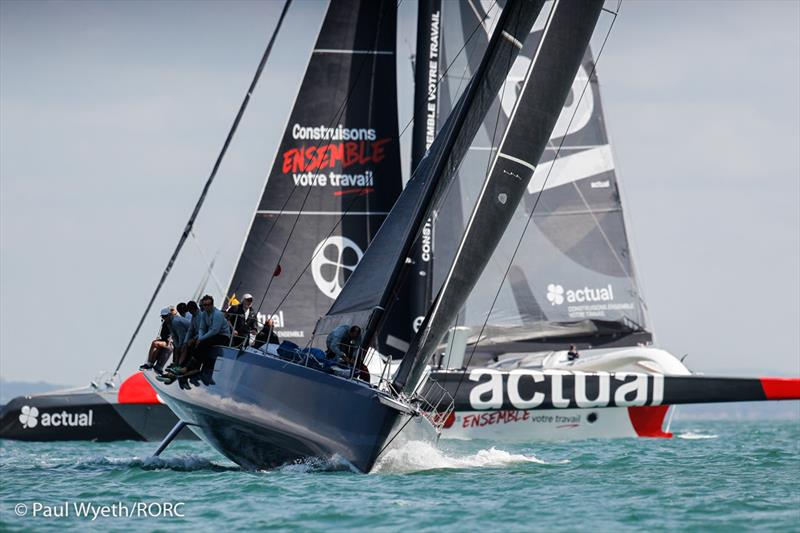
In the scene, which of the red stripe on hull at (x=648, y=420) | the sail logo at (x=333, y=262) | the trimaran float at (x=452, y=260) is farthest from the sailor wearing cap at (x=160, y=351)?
the red stripe on hull at (x=648, y=420)

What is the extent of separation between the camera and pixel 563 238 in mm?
22516

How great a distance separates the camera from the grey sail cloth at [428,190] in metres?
12.9

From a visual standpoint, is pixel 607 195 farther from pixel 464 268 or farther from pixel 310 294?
pixel 464 268

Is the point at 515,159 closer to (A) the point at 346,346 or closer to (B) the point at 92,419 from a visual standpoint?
(A) the point at 346,346

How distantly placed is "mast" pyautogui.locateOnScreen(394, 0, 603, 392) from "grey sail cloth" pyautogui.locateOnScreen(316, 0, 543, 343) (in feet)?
0.97

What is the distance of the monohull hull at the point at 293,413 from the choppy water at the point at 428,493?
244 millimetres

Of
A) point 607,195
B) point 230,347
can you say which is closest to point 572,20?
point 230,347

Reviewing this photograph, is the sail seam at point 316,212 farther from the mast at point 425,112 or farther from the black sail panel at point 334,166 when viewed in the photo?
the mast at point 425,112

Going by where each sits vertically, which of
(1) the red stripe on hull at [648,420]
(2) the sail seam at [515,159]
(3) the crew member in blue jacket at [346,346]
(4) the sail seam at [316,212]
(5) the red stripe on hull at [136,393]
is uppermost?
(4) the sail seam at [316,212]

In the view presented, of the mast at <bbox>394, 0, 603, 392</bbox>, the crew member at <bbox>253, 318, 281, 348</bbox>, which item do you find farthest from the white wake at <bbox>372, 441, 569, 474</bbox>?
the crew member at <bbox>253, 318, 281, 348</bbox>

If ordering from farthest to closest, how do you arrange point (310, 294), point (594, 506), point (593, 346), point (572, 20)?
point (593, 346) → point (310, 294) → point (572, 20) → point (594, 506)

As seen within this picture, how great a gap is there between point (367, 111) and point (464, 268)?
8.60 meters

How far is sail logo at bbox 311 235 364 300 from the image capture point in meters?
20.7

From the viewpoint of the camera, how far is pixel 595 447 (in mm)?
19047
